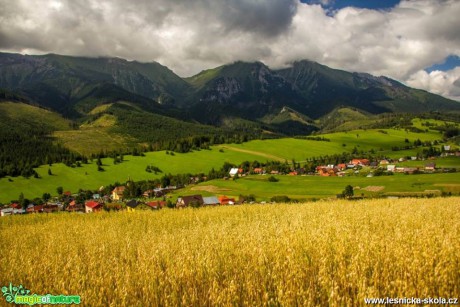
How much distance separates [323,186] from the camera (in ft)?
334

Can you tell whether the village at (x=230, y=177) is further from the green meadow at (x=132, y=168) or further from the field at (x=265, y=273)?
the field at (x=265, y=273)

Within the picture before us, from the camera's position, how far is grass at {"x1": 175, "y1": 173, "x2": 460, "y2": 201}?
86.2 metres

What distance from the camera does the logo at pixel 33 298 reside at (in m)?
5.21

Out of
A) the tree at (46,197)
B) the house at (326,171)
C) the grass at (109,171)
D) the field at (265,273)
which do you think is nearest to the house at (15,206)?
the tree at (46,197)

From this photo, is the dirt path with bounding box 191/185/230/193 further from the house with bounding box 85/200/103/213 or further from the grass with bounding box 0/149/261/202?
the grass with bounding box 0/149/261/202

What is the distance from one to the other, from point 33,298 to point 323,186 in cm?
10242

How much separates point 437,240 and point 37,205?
441 ft

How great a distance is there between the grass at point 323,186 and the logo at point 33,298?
271 feet

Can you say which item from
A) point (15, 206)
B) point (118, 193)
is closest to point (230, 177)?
point (118, 193)

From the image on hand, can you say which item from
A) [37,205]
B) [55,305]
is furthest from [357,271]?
[37,205]

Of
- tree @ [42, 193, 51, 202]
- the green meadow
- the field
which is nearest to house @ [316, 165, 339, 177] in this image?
the green meadow

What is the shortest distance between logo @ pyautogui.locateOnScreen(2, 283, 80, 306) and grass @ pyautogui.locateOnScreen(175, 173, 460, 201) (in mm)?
82521

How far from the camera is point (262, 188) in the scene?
353 ft

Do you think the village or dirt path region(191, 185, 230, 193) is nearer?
the village
